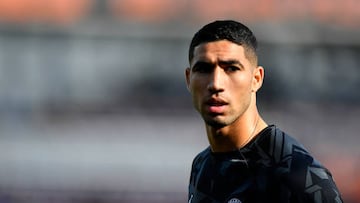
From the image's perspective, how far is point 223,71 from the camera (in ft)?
11.2

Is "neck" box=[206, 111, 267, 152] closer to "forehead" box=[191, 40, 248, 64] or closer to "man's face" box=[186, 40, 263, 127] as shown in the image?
"man's face" box=[186, 40, 263, 127]

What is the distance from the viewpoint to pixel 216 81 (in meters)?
3.39

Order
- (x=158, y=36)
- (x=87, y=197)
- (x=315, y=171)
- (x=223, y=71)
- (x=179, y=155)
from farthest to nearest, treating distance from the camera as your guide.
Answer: (x=158, y=36) → (x=179, y=155) → (x=87, y=197) → (x=223, y=71) → (x=315, y=171)

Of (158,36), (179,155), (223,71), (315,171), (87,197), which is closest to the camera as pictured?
(315,171)

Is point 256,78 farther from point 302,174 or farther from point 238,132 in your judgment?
point 302,174

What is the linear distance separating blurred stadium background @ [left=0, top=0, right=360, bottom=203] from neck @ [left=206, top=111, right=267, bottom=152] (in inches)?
317

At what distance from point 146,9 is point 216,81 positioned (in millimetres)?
10074

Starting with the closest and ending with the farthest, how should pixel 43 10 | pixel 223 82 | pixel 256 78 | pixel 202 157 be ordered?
pixel 223 82 → pixel 256 78 → pixel 202 157 → pixel 43 10

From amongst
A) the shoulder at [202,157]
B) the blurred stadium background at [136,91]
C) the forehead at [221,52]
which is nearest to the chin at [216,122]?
the forehead at [221,52]

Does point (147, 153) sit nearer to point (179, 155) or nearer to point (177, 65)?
point (179, 155)

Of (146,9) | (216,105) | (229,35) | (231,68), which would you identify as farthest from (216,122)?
(146,9)

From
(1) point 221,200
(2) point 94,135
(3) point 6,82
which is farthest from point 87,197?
(1) point 221,200

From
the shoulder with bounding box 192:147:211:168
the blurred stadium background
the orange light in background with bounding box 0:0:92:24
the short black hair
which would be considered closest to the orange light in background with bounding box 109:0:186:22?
the blurred stadium background

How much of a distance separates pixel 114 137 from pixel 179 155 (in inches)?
34.2
